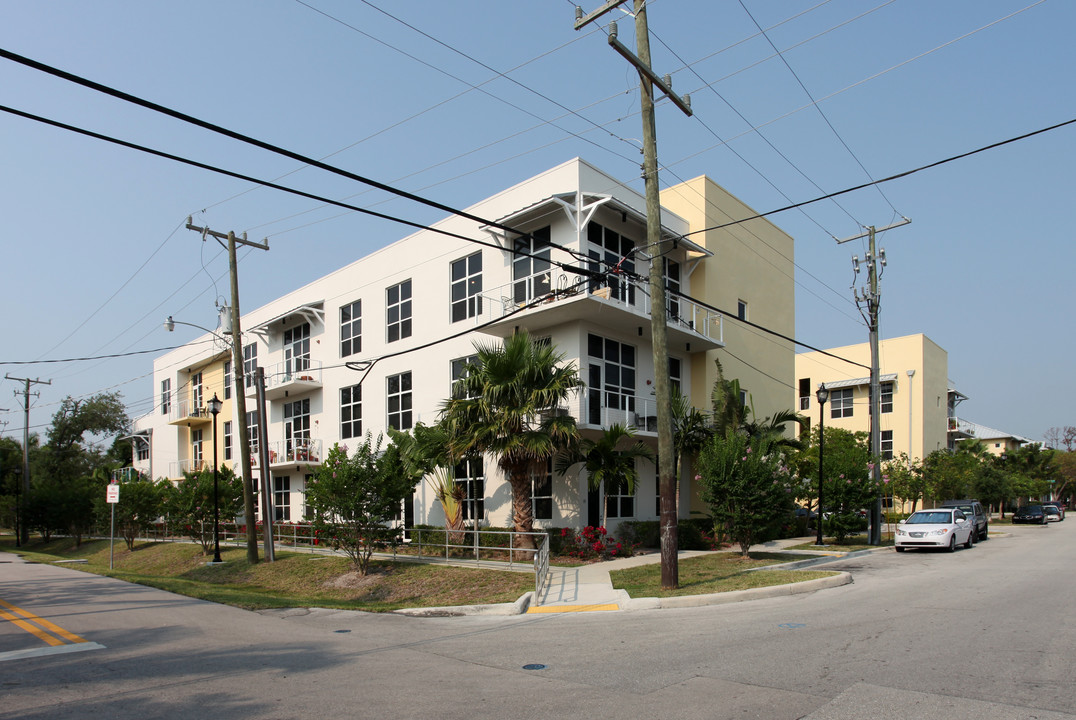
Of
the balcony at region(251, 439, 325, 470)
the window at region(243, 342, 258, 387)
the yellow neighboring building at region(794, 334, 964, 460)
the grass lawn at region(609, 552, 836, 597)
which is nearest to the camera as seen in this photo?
the grass lawn at region(609, 552, 836, 597)

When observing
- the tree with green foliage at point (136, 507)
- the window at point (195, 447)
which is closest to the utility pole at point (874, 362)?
the tree with green foliage at point (136, 507)

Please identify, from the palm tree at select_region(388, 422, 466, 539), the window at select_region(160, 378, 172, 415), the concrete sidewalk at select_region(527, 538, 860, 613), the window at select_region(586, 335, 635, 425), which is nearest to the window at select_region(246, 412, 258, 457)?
the window at select_region(160, 378, 172, 415)

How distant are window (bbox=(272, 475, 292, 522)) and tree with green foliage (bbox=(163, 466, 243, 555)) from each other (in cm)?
404

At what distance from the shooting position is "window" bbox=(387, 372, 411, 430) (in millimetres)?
27344

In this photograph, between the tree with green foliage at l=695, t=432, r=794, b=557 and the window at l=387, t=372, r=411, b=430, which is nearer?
the tree with green foliage at l=695, t=432, r=794, b=557

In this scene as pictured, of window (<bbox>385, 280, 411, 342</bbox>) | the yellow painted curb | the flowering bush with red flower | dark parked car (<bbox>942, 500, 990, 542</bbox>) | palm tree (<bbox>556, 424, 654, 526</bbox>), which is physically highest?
window (<bbox>385, 280, 411, 342</bbox>)

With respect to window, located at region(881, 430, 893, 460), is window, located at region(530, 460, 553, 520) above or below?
above

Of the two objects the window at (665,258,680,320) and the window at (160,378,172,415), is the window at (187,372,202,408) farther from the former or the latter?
the window at (665,258,680,320)

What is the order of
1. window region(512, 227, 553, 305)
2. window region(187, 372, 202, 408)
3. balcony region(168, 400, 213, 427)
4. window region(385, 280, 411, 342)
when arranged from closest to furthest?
window region(512, 227, 553, 305)
window region(385, 280, 411, 342)
balcony region(168, 400, 213, 427)
window region(187, 372, 202, 408)

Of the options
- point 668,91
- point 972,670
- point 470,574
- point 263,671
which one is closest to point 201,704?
point 263,671

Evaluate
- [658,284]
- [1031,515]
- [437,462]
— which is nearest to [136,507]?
[437,462]

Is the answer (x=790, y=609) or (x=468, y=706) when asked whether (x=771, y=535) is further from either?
(x=468, y=706)

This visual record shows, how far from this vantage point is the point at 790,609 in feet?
37.2

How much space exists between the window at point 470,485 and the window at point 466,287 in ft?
17.2
